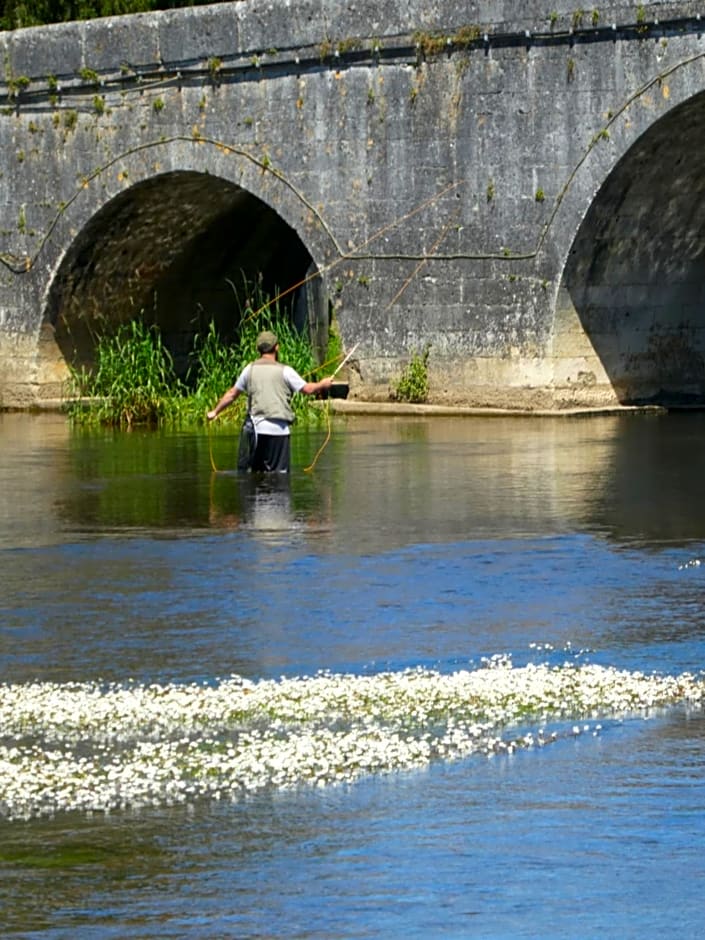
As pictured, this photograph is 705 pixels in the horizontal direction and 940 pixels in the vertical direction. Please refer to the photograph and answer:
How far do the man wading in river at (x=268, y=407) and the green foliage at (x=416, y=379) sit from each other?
192 inches

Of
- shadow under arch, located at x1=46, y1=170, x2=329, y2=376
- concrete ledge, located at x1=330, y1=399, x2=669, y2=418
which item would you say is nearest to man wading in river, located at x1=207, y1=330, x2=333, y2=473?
concrete ledge, located at x1=330, y1=399, x2=669, y2=418

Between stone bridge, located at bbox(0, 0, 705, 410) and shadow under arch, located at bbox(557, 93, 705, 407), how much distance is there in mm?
23

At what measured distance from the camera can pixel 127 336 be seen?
22109 mm

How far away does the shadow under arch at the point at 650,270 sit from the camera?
17531 millimetres

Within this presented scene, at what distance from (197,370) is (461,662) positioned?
49.0 feet

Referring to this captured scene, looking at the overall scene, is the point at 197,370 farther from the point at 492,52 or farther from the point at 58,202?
the point at 492,52

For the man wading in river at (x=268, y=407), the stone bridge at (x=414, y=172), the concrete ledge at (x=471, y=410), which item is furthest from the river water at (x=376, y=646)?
the stone bridge at (x=414, y=172)

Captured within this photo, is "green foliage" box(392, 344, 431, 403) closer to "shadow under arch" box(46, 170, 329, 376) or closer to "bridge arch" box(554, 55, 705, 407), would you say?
"bridge arch" box(554, 55, 705, 407)

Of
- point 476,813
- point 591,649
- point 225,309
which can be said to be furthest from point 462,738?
point 225,309

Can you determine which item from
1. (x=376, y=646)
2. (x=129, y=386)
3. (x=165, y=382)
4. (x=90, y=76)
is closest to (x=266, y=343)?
(x=129, y=386)

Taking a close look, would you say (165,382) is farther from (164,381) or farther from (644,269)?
(644,269)

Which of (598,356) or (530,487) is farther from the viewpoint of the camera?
(598,356)

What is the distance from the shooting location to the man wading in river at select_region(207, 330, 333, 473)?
45.3 ft

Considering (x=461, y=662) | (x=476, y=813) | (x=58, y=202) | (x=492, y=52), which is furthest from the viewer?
(x=58, y=202)
